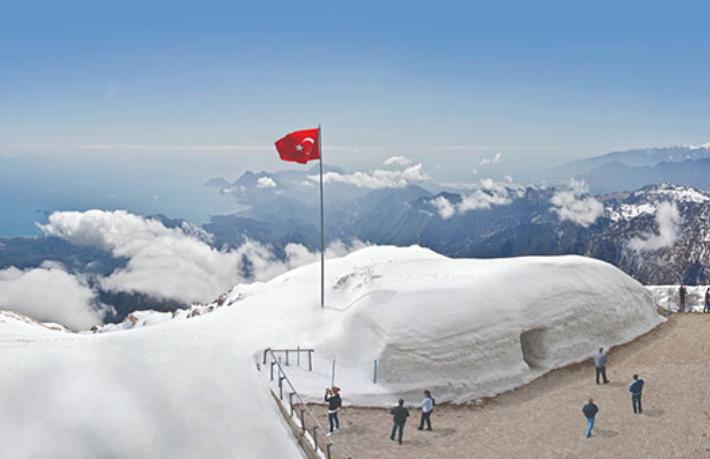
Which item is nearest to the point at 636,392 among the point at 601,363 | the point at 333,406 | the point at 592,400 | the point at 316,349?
the point at 592,400

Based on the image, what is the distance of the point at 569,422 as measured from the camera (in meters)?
23.6

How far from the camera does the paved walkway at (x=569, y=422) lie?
69.2ft

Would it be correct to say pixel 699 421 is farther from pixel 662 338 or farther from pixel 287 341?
pixel 287 341

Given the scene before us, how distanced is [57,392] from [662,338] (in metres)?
34.2

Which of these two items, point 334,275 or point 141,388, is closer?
point 141,388

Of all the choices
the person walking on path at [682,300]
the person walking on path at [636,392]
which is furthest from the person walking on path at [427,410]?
the person walking on path at [682,300]

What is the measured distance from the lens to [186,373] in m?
24.4

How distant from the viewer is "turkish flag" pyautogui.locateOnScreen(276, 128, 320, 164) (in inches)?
1315

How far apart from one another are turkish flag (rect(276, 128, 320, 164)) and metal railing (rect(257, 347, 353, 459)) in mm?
11158

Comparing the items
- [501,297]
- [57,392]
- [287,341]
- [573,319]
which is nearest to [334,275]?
[287,341]

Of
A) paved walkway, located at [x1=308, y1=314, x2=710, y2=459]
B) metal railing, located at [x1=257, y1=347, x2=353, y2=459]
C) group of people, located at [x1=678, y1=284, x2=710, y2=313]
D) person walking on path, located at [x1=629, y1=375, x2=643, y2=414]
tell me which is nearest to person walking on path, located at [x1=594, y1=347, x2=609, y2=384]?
paved walkway, located at [x1=308, y1=314, x2=710, y2=459]

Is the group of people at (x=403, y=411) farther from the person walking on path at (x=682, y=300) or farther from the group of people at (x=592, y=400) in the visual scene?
the person walking on path at (x=682, y=300)

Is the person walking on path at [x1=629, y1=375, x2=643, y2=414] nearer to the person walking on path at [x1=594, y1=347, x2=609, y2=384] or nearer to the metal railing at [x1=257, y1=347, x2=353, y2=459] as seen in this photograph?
the person walking on path at [x1=594, y1=347, x2=609, y2=384]

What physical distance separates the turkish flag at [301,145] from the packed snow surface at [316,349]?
8812mm
